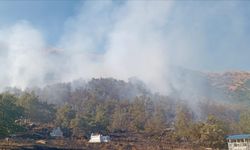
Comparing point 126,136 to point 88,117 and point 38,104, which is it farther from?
point 38,104

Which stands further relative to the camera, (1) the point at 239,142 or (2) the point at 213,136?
(2) the point at 213,136

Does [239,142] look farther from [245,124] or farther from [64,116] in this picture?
[64,116]

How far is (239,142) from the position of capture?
238ft

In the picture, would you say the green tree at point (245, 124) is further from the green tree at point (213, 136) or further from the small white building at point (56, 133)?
the small white building at point (56, 133)

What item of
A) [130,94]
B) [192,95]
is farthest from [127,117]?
[192,95]

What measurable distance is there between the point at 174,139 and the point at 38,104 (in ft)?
140

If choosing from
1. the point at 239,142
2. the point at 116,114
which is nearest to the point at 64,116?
the point at 116,114

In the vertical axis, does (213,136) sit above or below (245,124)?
below

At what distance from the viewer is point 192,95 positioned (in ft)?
616

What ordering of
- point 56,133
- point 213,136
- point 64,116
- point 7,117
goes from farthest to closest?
point 64,116, point 56,133, point 213,136, point 7,117

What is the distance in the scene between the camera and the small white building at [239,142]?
233 ft

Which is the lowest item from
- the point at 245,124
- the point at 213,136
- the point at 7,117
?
the point at 213,136

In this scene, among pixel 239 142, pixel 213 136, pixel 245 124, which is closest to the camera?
pixel 239 142

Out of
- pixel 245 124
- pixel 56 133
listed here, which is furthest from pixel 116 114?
pixel 245 124
